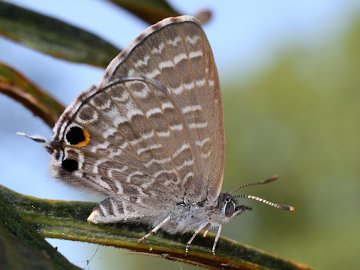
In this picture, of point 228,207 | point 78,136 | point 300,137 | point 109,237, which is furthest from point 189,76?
point 300,137

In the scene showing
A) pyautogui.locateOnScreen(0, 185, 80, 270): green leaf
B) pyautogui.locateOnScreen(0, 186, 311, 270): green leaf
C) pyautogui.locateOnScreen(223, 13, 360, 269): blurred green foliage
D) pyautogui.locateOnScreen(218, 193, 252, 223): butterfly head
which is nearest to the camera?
pyautogui.locateOnScreen(0, 185, 80, 270): green leaf

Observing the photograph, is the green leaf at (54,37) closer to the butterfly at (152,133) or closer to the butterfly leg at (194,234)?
the butterfly at (152,133)

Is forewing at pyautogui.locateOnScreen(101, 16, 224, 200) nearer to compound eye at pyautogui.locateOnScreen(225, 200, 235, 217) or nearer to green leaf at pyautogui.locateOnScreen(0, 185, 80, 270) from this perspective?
compound eye at pyautogui.locateOnScreen(225, 200, 235, 217)

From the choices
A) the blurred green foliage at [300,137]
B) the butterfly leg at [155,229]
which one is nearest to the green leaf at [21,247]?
the butterfly leg at [155,229]

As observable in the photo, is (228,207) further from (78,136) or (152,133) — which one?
(78,136)

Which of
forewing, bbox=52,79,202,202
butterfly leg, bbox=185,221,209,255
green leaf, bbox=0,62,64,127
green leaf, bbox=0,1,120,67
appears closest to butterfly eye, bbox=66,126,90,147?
forewing, bbox=52,79,202,202

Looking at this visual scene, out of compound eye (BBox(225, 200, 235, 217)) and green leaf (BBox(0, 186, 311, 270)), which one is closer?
green leaf (BBox(0, 186, 311, 270))

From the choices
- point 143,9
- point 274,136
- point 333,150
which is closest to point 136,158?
point 143,9
